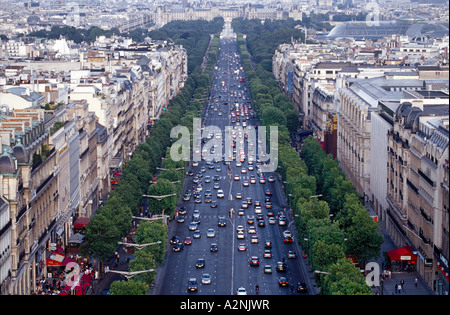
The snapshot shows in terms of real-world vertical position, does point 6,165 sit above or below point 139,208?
above

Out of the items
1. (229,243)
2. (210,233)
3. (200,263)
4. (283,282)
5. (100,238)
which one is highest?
(100,238)

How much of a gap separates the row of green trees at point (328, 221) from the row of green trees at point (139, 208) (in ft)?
38.3

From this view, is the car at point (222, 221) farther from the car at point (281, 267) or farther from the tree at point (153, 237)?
the car at point (281, 267)

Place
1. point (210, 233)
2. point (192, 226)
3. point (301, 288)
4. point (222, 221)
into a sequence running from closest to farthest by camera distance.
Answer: point (301, 288), point (210, 233), point (192, 226), point (222, 221)

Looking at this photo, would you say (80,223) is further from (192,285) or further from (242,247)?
(192,285)

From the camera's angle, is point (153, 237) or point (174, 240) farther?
point (174, 240)

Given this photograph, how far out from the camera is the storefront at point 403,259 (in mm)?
77875

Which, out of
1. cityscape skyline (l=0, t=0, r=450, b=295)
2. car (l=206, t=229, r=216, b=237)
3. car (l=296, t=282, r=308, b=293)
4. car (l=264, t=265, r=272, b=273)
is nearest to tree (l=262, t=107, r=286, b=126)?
cityscape skyline (l=0, t=0, r=450, b=295)

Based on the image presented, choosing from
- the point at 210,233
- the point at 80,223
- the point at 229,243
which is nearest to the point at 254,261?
the point at 229,243

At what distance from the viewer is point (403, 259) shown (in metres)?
77.9

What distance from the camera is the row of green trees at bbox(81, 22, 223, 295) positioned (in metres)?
72.2

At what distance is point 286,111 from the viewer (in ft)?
522

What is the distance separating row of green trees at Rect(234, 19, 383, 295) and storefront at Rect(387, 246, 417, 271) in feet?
4.93

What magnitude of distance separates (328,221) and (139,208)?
25.0 meters
